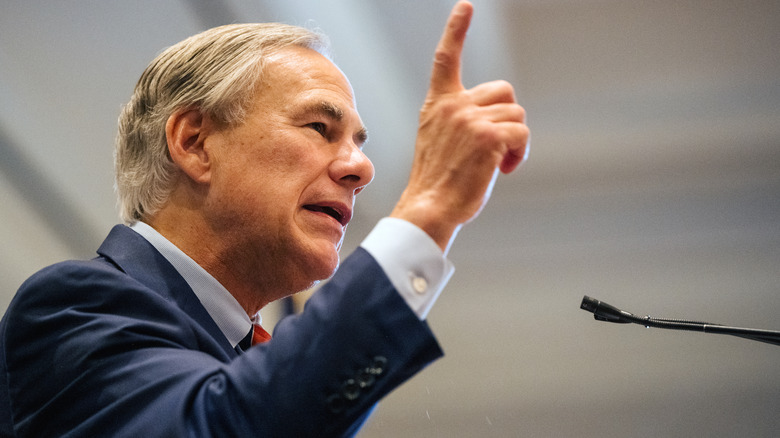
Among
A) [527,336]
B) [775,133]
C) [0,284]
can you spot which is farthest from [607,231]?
[0,284]

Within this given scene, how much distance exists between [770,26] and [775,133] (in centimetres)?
34

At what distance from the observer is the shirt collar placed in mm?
1046

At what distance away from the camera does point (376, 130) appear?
2.08 m

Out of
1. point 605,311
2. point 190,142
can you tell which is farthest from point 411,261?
point 190,142

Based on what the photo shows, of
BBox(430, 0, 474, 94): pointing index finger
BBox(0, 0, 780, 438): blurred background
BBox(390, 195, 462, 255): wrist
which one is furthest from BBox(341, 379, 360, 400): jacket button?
BBox(0, 0, 780, 438): blurred background

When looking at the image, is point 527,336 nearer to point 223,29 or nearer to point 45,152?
point 223,29

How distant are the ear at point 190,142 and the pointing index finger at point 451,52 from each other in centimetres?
55

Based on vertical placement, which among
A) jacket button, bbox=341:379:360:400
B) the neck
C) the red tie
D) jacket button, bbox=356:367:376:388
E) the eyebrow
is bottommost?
the red tie

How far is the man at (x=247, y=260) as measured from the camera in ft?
1.95

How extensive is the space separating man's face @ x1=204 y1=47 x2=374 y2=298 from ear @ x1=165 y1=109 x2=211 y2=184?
22mm

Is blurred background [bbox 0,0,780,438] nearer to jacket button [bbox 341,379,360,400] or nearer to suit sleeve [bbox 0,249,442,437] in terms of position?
suit sleeve [bbox 0,249,442,437]

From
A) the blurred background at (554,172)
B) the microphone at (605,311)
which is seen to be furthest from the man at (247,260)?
the blurred background at (554,172)

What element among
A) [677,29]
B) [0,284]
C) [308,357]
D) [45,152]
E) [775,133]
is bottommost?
[0,284]

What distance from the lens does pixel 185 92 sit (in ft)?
3.87
